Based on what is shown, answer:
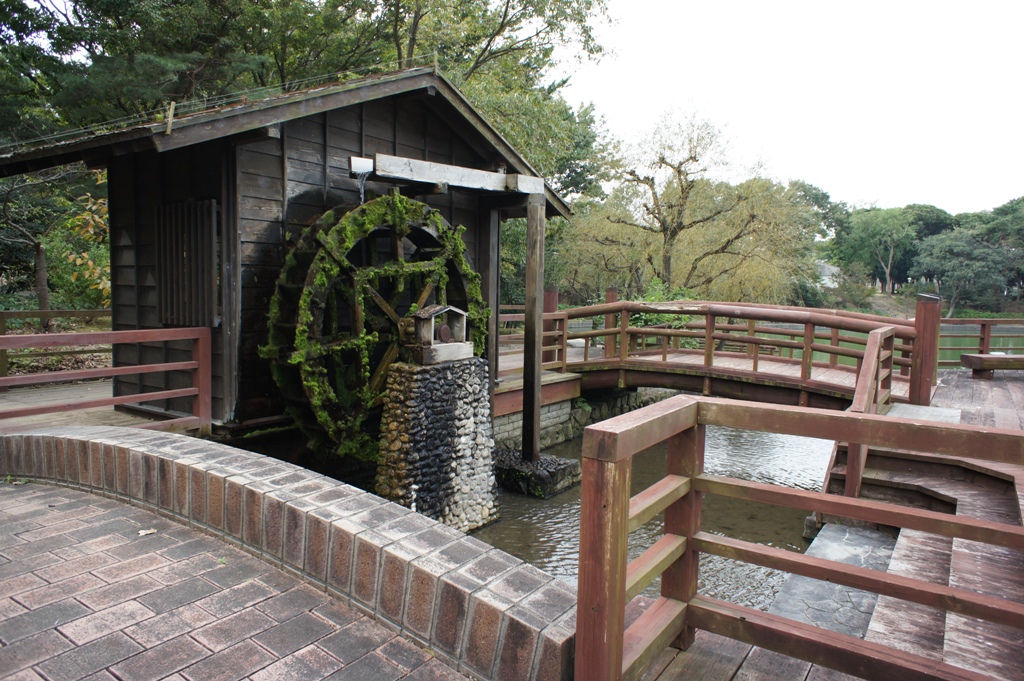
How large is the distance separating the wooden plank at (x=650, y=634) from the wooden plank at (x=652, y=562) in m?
0.11

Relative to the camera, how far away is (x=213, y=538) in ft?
8.64

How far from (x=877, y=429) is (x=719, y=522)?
5.43m

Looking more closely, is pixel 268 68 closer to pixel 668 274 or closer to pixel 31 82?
pixel 31 82

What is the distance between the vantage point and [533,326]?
303 inches

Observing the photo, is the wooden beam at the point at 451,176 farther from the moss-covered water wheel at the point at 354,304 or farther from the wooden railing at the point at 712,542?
the wooden railing at the point at 712,542

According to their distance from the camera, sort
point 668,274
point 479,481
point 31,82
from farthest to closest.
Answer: point 668,274, point 31,82, point 479,481

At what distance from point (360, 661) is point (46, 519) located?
1.84 m

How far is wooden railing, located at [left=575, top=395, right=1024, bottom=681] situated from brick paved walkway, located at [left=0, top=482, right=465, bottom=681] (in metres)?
0.52

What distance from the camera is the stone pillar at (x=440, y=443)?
586 centimetres

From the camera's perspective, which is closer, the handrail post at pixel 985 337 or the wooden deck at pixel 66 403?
the wooden deck at pixel 66 403

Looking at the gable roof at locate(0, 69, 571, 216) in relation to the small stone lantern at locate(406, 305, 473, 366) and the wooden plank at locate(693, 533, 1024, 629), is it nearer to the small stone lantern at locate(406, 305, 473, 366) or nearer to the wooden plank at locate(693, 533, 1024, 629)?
the small stone lantern at locate(406, 305, 473, 366)

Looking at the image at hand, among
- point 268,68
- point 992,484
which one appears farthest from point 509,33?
point 992,484

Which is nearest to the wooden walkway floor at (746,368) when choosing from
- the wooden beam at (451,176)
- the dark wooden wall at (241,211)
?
the wooden beam at (451,176)

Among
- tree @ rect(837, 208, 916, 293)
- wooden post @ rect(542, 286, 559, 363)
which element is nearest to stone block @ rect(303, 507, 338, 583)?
wooden post @ rect(542, 286, 559, 363)
